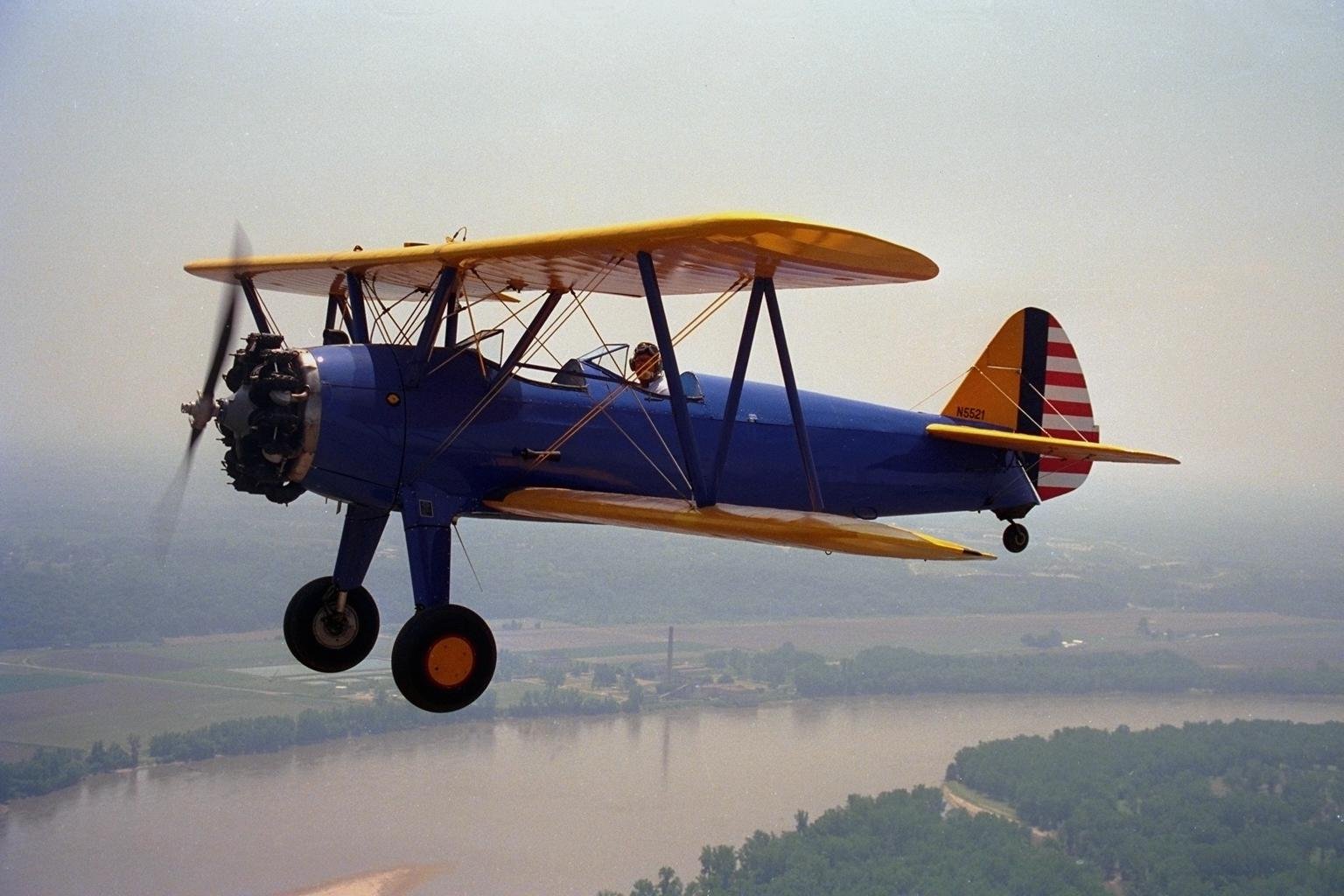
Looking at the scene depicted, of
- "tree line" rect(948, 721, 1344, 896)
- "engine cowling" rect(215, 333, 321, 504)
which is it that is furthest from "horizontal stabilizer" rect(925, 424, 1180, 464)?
"tree line" rect(948, 721, 1344, 896)

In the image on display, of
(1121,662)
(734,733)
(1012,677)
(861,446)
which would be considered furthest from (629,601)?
(861,446)

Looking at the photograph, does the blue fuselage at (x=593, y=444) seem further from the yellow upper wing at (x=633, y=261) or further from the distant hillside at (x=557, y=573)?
the distant hillside at (x=557, y=573)

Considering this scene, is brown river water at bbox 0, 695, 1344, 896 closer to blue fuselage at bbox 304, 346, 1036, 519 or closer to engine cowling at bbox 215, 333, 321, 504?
blue fuselage at bbox 304, 346, 1036, 519

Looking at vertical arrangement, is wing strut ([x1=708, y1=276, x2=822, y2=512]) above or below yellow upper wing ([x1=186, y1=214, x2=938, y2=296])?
below

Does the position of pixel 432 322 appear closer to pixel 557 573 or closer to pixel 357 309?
pixel 357 309

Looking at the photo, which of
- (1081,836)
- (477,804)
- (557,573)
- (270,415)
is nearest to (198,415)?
(270,415)

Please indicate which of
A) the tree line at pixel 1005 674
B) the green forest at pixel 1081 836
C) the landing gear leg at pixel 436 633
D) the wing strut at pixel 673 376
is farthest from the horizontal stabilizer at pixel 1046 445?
the tree line at pixel 1005 674
